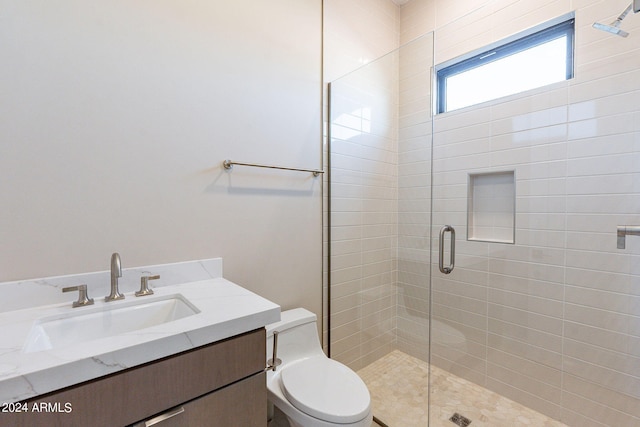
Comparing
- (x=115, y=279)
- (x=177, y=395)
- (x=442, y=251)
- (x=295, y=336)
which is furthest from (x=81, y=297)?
(x=442, y=251)

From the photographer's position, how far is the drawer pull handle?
0.72 metres

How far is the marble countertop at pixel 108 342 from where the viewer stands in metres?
0.59

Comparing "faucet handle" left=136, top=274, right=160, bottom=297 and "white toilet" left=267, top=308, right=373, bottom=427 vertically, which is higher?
"faucet handle" left=136, top=274, right=160, bottom=297

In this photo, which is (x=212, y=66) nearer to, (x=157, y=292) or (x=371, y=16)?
(x=157, y=292)

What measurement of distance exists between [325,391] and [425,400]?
903 millimetres

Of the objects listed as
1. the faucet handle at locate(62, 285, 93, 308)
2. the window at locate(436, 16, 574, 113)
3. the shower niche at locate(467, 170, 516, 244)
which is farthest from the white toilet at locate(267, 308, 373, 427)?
the window at locate(436, 16, 574, 113)

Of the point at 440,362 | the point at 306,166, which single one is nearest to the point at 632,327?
the point at 440,362

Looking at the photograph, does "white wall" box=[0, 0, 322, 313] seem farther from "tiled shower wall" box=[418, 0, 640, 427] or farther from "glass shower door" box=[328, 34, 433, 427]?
"tiled shower wall" box=[418, 0, 640, 427]

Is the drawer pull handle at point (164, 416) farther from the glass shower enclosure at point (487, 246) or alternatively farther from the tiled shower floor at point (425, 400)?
the glass shower enclosure at point (487, 246)

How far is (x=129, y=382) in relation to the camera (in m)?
0.69

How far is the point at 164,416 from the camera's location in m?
0.74

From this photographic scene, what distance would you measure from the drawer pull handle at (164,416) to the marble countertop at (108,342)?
15 centimetres

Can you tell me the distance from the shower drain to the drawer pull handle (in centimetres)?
155

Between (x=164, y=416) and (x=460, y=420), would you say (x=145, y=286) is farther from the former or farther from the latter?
(x=460, y=420)
